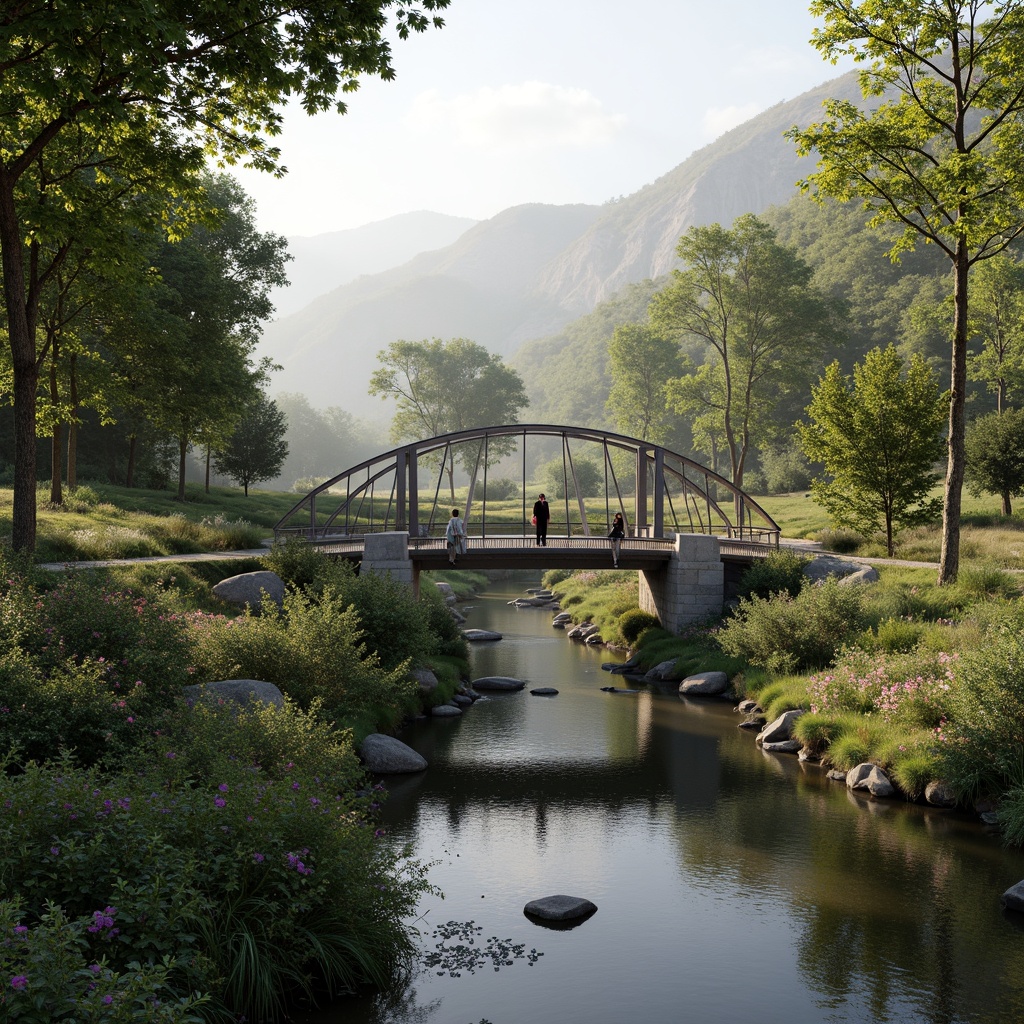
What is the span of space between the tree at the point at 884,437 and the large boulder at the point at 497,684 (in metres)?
13.0

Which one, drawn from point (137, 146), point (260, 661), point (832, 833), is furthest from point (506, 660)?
point (137, 146)

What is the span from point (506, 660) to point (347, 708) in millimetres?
12864

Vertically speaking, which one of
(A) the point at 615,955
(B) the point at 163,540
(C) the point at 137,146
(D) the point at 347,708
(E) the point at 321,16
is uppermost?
(E) the point at 321,16

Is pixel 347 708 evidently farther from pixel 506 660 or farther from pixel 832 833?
pixel 506 660

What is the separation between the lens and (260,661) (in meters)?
17.1

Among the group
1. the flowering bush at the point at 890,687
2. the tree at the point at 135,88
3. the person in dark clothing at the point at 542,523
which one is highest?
the tree at the point at 135,88

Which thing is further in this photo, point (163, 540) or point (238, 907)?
point (163, 540)

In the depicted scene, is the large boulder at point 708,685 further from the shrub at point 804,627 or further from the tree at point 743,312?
the tree at point 743,312

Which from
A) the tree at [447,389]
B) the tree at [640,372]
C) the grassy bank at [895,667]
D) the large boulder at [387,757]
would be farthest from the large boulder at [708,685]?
the tree at [447,389]

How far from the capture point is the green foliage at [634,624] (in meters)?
32.4

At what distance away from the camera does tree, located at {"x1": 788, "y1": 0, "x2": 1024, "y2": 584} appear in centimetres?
2130

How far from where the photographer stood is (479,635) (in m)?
34.4

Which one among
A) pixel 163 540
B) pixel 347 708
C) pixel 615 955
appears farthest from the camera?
pixel 163 540

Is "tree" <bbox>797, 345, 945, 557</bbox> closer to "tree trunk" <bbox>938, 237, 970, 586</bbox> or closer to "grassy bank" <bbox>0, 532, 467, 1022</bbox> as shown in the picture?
"tree trunk" <bbox>938, 237, 970, 586</bbox>
